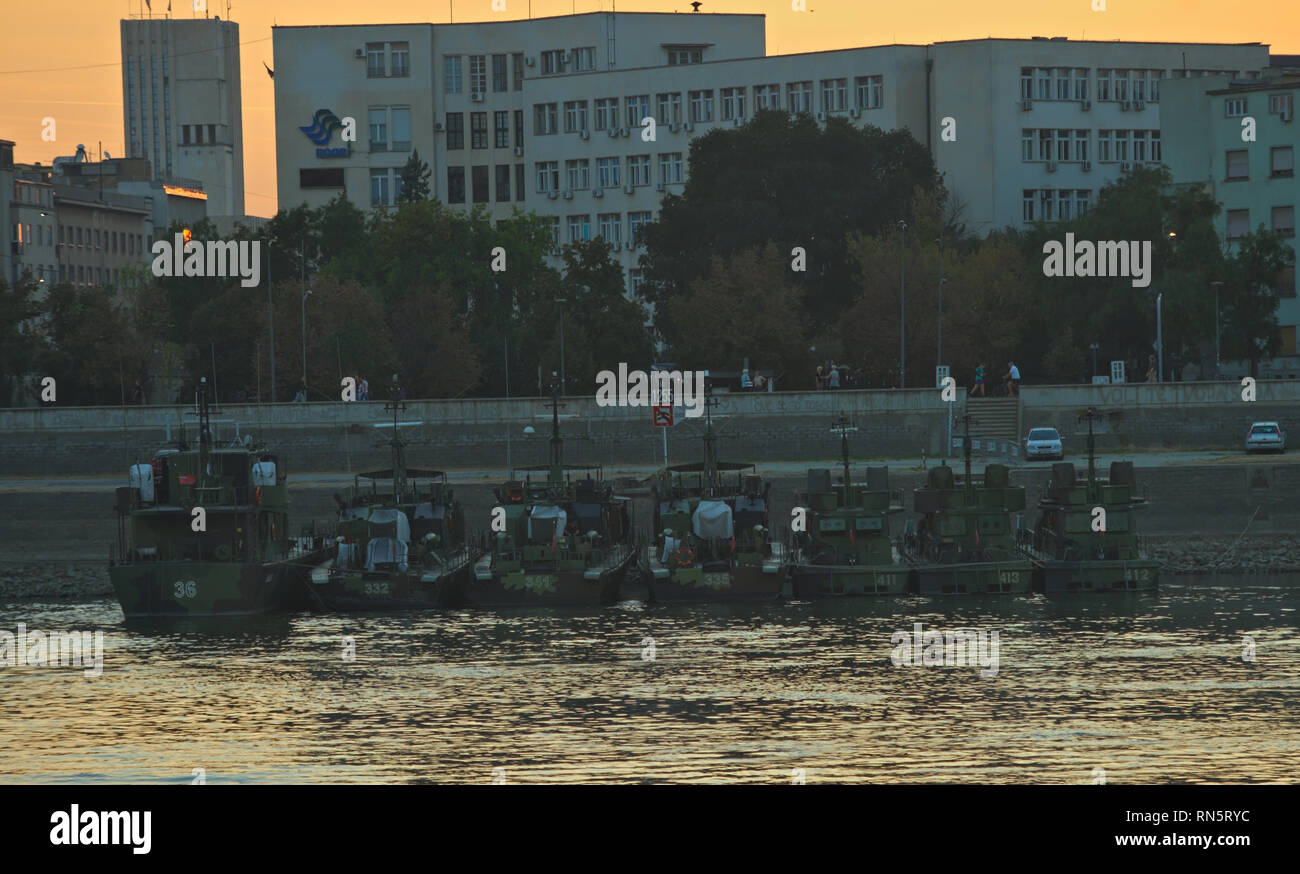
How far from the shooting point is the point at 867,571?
61.4 m

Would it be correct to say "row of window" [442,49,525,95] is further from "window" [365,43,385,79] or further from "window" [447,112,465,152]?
"window" [365,43,385,79]

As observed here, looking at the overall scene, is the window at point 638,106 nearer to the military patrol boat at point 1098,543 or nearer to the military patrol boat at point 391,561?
the military patrol boat at point 391,561

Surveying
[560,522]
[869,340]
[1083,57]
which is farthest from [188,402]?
[1083,57]

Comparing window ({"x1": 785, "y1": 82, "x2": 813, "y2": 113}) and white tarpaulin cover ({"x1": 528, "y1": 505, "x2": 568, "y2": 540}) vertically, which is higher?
window ({"x1": 785, "y1": 82, "x2": 813, "y2": 113})

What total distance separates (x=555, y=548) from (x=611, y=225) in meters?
82.3

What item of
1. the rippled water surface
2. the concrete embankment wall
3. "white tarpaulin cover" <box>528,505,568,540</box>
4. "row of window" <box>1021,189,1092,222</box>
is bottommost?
the rippled water surface

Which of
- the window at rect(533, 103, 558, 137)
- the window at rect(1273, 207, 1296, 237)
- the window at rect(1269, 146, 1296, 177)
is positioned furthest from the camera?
the window at rect(533, 103, 558, 137)

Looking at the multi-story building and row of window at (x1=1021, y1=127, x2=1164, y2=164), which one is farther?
row of window at (x1=1021, y1=127, x2=1164, y2=164)

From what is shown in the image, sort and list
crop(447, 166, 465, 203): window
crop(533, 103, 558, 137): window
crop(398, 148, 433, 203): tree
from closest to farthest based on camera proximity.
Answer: crop(398, 148, 433, 203): tree, crop(533, 103, 558, 137): window, crop(447, 166, 465, 203): window

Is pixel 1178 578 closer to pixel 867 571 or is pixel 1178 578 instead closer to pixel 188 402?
pixel 867 571

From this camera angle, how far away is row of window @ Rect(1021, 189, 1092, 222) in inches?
5017

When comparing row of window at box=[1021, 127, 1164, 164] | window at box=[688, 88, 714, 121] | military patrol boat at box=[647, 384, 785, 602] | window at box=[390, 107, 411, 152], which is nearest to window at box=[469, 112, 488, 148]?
window at box=[390, 107, 411, 152]

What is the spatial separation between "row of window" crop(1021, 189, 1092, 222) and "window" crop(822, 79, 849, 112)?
13165mm

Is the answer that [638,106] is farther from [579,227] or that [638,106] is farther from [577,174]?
[579,227]
